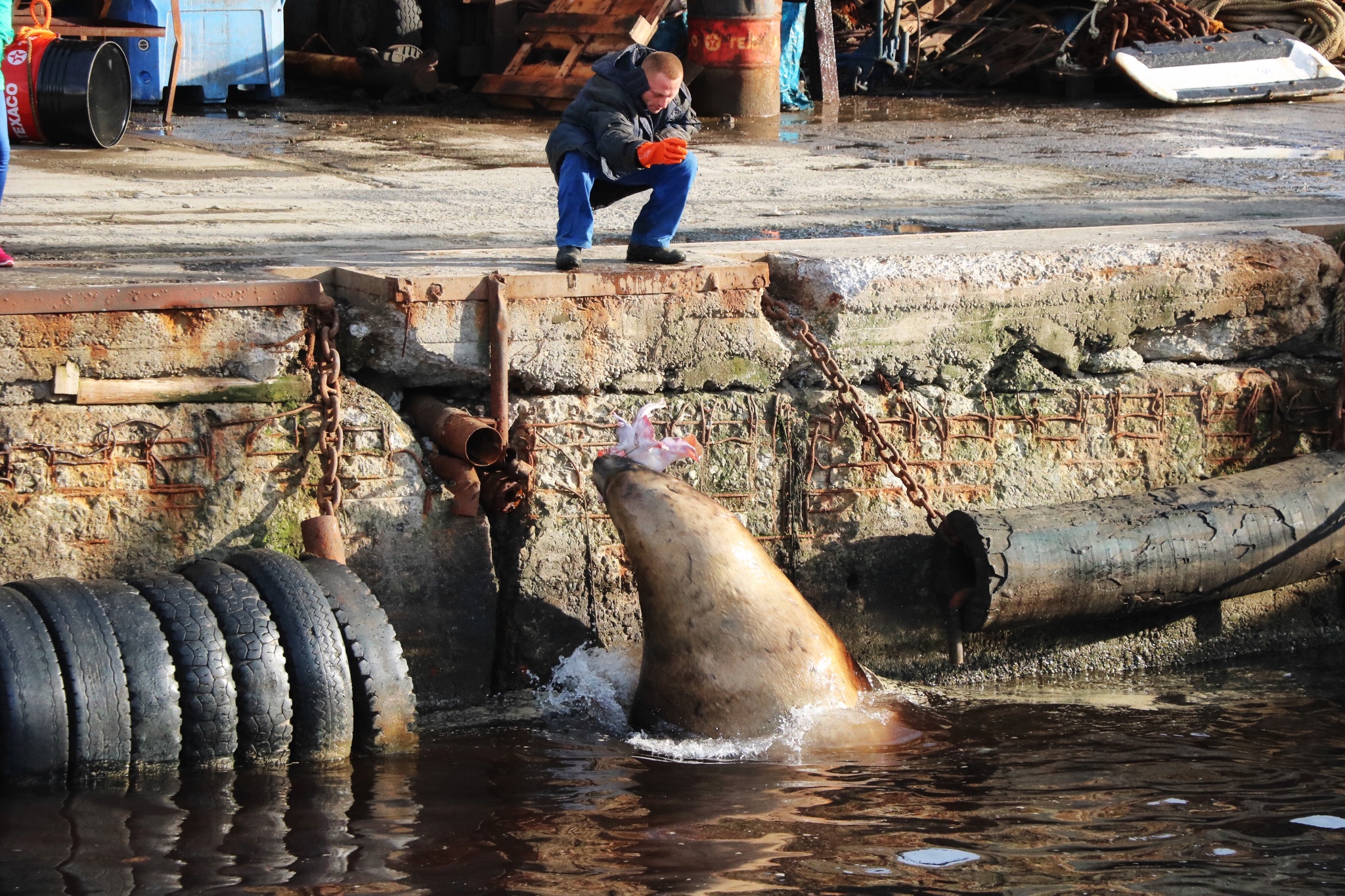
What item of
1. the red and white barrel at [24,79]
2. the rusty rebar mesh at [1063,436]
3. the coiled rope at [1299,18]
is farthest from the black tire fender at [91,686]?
the coiled rope at [1299,18]

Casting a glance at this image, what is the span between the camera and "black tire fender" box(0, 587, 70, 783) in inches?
152

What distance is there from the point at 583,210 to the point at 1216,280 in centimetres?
252

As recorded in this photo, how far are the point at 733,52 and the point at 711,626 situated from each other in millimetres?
8355

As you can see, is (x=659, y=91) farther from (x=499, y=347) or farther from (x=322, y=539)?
(x=322, y=539)

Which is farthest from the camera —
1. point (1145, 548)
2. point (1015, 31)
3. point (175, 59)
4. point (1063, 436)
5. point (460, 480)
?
point (1015, 31)

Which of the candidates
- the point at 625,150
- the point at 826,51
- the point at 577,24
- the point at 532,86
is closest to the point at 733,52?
the point at 577,24

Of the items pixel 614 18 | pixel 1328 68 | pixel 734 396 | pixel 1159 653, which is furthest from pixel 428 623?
pixel 1328 68

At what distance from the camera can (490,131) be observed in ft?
36.2

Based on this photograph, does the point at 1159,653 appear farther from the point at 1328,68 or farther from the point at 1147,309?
the point at 1328,68

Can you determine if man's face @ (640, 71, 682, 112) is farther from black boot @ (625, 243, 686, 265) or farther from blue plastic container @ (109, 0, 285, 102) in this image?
blue plastic container @ (109, 0, 285, 102)

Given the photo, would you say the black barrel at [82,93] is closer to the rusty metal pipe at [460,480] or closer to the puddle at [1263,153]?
the rusty metal pipe at [460,480]

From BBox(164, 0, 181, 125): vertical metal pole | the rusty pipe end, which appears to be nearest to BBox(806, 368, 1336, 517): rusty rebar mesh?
the rusty pipe end

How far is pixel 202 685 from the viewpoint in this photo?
161 inches

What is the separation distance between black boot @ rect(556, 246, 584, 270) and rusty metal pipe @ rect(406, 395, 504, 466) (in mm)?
632
